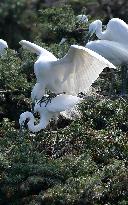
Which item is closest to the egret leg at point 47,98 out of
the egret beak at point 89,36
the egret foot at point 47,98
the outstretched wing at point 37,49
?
the egret foot at point 47,98

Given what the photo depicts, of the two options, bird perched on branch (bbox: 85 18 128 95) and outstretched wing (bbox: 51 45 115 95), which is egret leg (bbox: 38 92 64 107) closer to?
outstretched wing (bbox: 51 45 115 95)

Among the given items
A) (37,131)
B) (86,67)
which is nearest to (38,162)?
(37,131)

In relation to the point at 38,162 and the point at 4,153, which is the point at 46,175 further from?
the point at 4,153

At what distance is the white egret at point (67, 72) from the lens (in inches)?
299

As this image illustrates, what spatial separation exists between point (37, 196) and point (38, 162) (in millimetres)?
473

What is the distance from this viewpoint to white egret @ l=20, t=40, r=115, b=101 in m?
7.60

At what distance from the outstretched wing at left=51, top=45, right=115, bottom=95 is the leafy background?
7.8 inches

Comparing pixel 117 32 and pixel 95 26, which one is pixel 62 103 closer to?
pixel 117 32

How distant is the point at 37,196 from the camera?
21.5 ft

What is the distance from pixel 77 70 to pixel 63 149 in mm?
910

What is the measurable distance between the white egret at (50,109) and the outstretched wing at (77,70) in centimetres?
22

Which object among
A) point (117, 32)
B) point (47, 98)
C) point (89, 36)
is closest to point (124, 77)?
point (117, 32)

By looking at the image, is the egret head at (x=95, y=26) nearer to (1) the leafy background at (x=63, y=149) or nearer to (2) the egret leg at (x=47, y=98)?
(1) the leafy background at (x=63, y=149)

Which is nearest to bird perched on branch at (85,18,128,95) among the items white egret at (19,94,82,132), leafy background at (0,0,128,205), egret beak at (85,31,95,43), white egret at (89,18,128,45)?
white egret at (89,18,128,45)
